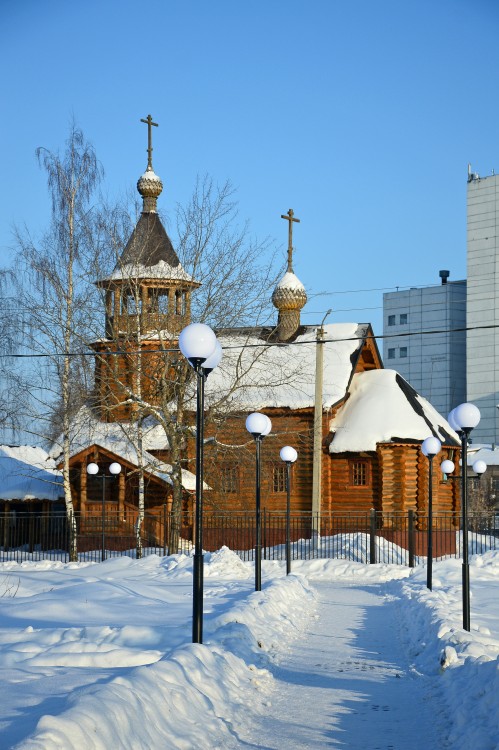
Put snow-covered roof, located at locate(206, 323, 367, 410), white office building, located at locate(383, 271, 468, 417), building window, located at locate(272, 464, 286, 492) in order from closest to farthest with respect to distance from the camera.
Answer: snow-covered roof, located at locate(206, 323, 367, 410), building window, located at locate(272, 464, 286, 492), white office building, located at locate(383, 271, 468, 417)

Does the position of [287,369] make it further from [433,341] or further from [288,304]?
[433,341]

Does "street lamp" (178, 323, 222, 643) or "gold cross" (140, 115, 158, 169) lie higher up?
"gold cross" (140, 115, 158, 169)

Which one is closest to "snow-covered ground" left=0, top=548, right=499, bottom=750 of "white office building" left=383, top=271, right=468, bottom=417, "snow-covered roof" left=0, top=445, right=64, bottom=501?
"snow-covered roof" left=0, top=445, right=64, bottom=501

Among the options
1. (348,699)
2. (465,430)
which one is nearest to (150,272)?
(465,430)

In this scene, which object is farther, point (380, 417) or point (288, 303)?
point (288, 303)

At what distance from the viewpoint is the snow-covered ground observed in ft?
20.4

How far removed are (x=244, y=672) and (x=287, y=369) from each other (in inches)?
876

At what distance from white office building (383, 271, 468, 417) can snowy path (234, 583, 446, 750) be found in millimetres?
106350

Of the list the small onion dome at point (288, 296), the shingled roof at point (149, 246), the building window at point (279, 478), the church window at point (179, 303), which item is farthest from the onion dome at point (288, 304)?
the church window at point (179, 303)

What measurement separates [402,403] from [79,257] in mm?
11817

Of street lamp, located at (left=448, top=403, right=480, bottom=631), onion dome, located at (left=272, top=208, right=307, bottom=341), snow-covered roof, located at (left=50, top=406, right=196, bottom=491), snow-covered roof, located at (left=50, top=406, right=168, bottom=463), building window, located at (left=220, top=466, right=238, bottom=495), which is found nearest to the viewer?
street lamp, located at (left=448, top=403, right=480, bottom=631)

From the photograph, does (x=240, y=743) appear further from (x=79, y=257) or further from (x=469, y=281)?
(x=469, y=281)

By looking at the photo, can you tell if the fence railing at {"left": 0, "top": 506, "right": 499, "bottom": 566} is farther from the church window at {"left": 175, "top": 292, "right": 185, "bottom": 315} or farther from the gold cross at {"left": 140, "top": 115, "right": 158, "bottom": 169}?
the gold cross at {"left": 140, "top": 115, "right": 158, "bottom": 169}

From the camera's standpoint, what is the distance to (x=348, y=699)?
8.28 m
